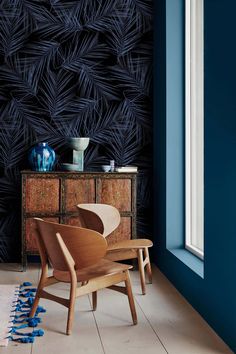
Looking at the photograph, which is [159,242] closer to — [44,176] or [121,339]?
[44,176]

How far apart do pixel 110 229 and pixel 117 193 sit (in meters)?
0.89

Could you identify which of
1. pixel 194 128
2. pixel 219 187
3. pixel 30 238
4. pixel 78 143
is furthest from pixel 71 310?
pixel 78 143

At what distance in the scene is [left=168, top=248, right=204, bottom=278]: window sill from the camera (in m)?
4.41

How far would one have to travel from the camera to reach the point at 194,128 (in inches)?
208

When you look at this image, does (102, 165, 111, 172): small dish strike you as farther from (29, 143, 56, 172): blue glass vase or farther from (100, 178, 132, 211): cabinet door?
(29, 143, 56, 172): blue glass vase

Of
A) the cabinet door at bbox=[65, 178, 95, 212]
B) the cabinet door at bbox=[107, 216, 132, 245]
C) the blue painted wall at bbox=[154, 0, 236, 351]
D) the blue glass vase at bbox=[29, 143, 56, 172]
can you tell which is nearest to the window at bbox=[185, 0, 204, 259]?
the blue painted wall at bbox=[154, 0, 236, 351]

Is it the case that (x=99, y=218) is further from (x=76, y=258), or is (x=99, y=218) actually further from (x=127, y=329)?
(x=127, y=329)

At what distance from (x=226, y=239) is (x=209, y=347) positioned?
67 centimetres

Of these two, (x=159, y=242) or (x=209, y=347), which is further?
(x=159, y=242)

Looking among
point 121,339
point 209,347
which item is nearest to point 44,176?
point 121,339

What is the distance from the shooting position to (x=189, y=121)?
5.48 meters

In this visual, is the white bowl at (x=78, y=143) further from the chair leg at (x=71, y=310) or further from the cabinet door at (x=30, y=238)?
the chair leg at (x=71, y=310)

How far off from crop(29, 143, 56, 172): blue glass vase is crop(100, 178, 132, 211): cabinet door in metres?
0.60

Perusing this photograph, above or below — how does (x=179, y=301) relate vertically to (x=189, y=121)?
below
